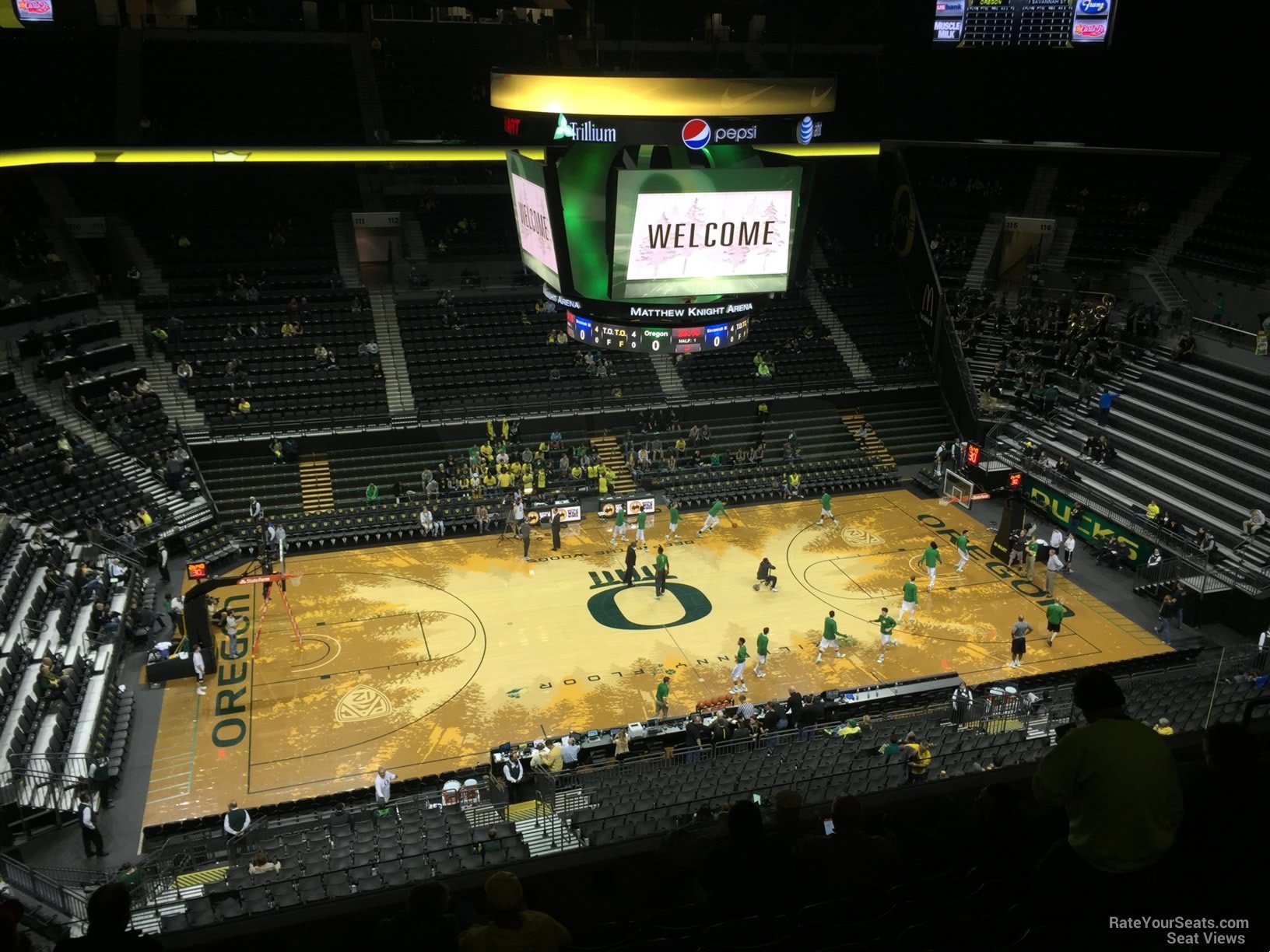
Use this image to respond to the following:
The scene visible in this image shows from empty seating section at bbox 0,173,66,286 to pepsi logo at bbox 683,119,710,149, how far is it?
2409 cm

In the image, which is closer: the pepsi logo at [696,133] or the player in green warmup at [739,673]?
the pepsi logo at [696,133]

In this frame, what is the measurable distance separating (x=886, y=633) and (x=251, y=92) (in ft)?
103

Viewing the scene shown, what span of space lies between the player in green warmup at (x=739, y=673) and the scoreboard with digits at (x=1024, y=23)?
2309 centimetres

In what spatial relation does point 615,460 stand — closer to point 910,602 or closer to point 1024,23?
point 910,602

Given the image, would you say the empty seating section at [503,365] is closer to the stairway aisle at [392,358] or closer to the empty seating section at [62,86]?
the stairway aisle at [392,358]

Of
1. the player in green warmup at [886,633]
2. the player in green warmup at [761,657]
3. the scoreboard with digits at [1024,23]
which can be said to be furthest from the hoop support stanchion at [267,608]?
the scoreboard with digits at [1024,23]

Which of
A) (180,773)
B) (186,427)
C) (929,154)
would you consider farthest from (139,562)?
(929,154)

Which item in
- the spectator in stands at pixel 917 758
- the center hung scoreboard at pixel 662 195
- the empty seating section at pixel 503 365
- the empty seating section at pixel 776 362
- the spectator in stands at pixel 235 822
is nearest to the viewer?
the spectator in stands at pixel 917 758

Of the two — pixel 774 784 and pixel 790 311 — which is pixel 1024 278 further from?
pixel 774 784

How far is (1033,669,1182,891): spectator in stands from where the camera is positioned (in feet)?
15.4

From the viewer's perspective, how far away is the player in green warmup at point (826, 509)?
30234 millimetres

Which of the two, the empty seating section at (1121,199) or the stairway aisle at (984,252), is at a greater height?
the empty seating section at (1121,199)

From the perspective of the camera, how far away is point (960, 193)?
44500 millimetres

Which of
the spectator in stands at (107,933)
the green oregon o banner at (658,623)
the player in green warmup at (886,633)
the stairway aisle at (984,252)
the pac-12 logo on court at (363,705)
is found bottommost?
the green oregon o banner at (658,623)
